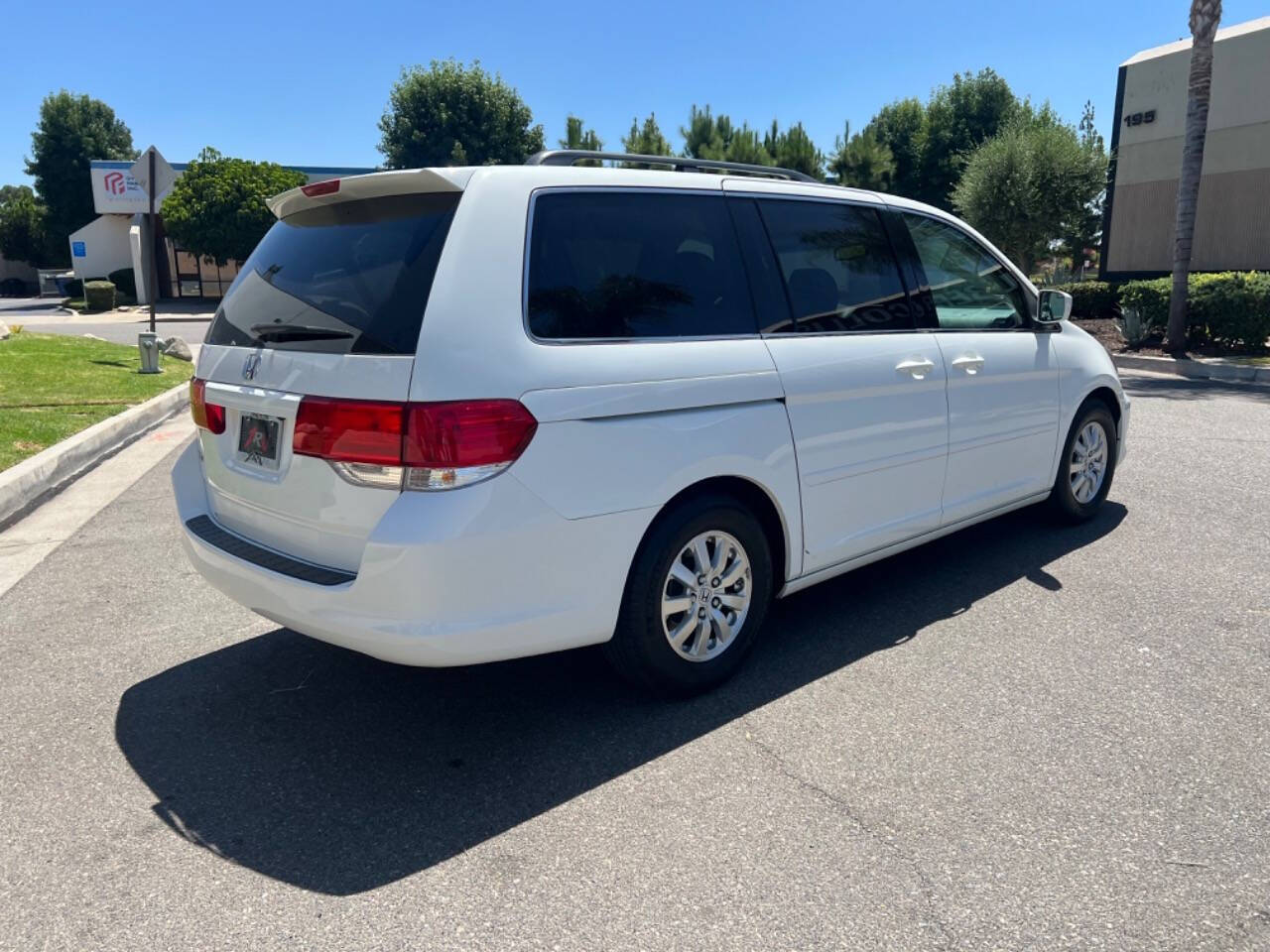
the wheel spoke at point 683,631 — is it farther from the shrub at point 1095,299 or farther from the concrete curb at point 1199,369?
the shrub at point 1095,299

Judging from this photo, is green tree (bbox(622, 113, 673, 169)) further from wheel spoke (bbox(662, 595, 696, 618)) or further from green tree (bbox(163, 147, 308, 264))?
wheel spoke (bbox(662, 595, 696, 618))

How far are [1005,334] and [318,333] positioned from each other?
11.1 ft

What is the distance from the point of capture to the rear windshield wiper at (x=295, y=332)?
119 inches

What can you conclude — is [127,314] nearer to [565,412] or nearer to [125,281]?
[125,281]

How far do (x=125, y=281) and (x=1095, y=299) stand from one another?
1618 inches

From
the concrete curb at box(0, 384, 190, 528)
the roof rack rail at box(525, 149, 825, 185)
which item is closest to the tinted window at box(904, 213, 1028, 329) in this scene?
the roof rack rail at box(525, 149, 825, 185)

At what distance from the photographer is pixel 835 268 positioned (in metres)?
4.02

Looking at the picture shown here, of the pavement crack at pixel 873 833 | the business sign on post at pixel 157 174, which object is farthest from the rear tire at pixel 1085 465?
the business sign on post at pixel 157 174

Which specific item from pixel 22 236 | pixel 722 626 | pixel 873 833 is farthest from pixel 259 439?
pixel 22 236

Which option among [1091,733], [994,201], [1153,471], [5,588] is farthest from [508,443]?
[994,201]

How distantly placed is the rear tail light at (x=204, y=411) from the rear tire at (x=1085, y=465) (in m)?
4.31

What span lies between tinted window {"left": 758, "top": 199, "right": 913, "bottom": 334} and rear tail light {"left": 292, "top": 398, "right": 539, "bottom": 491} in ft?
4.20

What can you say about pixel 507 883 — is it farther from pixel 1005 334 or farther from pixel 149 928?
pixel 1005 334

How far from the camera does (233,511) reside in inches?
138
